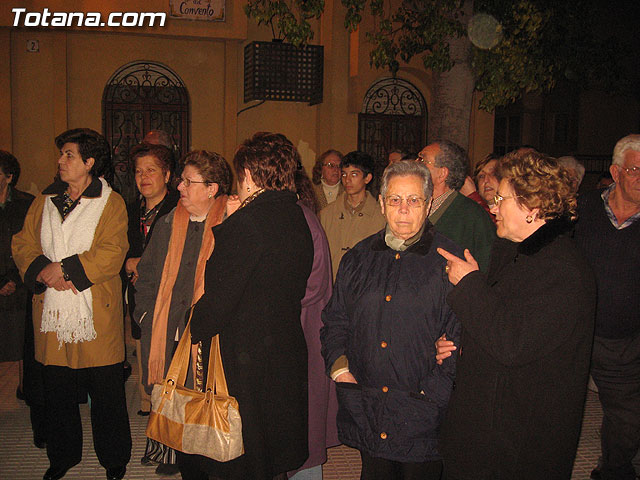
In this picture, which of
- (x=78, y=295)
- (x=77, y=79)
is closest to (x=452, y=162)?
(x=78, y=295)

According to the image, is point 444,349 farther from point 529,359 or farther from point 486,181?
point 486,181

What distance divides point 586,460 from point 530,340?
2872mm

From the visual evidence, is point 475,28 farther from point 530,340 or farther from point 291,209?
point 530,340

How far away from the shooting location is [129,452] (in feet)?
13.5

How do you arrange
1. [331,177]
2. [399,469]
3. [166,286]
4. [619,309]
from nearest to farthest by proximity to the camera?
[399,469], [166,286], [619,309], [331,177]

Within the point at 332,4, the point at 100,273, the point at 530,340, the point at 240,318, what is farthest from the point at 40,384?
the point at 332,4

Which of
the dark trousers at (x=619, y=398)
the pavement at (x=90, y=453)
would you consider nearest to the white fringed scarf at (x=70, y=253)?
the pavement at (x=90, y=453)

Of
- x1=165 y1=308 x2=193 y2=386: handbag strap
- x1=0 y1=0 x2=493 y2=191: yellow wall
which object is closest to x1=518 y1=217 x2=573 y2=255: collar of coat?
x1=165 y1=308 x2=193 y2=386: handbag strap

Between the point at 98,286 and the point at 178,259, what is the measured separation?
26.3 inches

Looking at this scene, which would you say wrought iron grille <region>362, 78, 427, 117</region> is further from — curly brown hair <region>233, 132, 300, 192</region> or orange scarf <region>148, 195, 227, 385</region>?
curly brown hair <region>233, 132, 300, 192</region>

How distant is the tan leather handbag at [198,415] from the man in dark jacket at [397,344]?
1.78ft

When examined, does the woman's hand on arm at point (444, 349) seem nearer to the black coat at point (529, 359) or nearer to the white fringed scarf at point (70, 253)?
the black coat at point (529, 359)

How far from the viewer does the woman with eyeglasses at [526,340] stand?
2420 mm

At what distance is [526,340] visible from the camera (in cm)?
241
